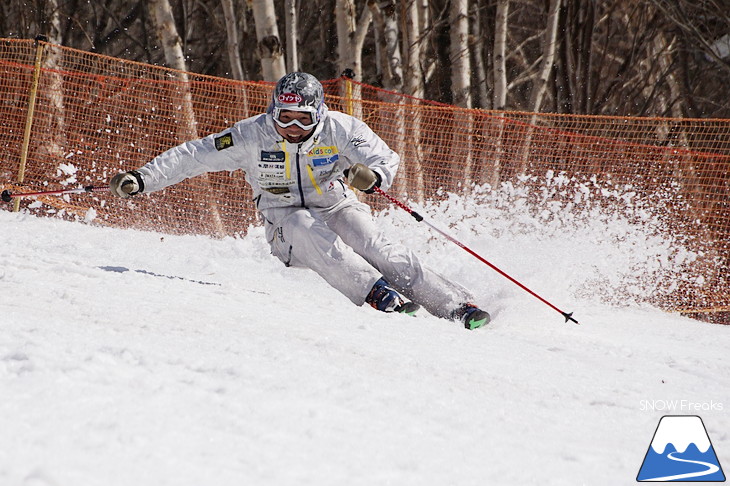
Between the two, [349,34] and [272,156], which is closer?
[272,156]

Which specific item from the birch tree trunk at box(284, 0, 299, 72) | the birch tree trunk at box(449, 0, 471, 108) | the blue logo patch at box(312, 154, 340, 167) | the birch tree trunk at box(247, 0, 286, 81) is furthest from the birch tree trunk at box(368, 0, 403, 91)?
the blue logo patch at box(312, 154, 340, 167)

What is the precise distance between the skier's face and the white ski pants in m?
0.51

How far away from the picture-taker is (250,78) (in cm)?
1978

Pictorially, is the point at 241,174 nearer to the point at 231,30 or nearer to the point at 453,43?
the point at 231,30

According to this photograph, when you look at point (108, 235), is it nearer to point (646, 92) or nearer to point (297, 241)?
point (297, 241)

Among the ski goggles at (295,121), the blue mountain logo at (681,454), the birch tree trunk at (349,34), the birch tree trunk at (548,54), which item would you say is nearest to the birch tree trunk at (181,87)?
the birch tree trunk at (349,34)

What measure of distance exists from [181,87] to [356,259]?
4608mm

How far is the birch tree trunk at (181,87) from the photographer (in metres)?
8.45

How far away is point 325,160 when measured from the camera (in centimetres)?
513

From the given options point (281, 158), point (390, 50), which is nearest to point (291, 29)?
point (390, 50)

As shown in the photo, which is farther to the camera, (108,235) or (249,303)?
(108,235)

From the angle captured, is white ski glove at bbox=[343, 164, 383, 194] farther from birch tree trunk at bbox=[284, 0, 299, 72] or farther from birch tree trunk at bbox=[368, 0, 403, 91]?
birch tree trunk at bbox=[368, 0, 403, 91]

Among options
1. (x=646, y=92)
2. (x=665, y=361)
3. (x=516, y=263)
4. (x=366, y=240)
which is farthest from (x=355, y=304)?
(x=646, y=92)

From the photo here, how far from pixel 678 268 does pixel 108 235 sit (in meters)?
5.46
